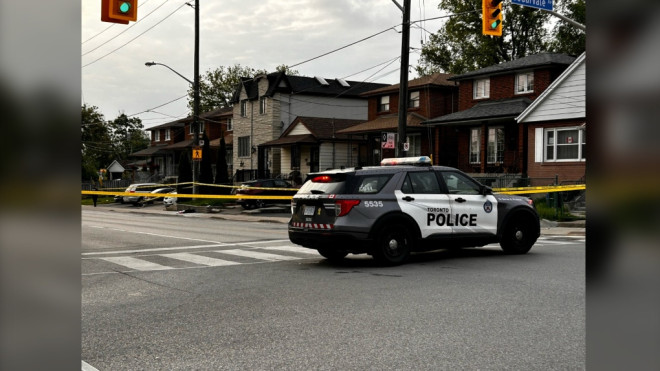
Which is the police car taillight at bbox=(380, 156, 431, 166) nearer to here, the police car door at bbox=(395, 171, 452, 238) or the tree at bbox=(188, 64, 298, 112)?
the police car door at bbox=(395, 171, 452, 238)

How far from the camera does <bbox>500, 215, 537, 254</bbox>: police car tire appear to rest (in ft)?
44.2

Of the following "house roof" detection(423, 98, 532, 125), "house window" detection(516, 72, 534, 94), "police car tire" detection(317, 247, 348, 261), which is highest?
"house window" detection(516, 72, 534, 94)

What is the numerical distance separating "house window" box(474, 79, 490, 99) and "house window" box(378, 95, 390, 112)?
8324 mm

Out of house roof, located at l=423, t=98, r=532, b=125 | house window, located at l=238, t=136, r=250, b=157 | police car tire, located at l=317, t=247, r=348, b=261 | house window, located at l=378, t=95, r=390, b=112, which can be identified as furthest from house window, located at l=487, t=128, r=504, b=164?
police car tire, located at l=317, t=247, r=348, b=261

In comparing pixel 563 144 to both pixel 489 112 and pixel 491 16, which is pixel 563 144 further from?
pixel 491 16

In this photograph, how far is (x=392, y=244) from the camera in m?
11.8

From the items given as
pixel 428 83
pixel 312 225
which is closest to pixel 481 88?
pixel 428 83

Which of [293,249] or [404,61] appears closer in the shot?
[293,249]

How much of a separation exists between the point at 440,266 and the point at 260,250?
4.76 metres

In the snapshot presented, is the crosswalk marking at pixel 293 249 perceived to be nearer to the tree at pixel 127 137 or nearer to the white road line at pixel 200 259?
the white road line at pixel 200 259

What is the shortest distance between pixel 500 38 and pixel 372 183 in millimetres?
45884
